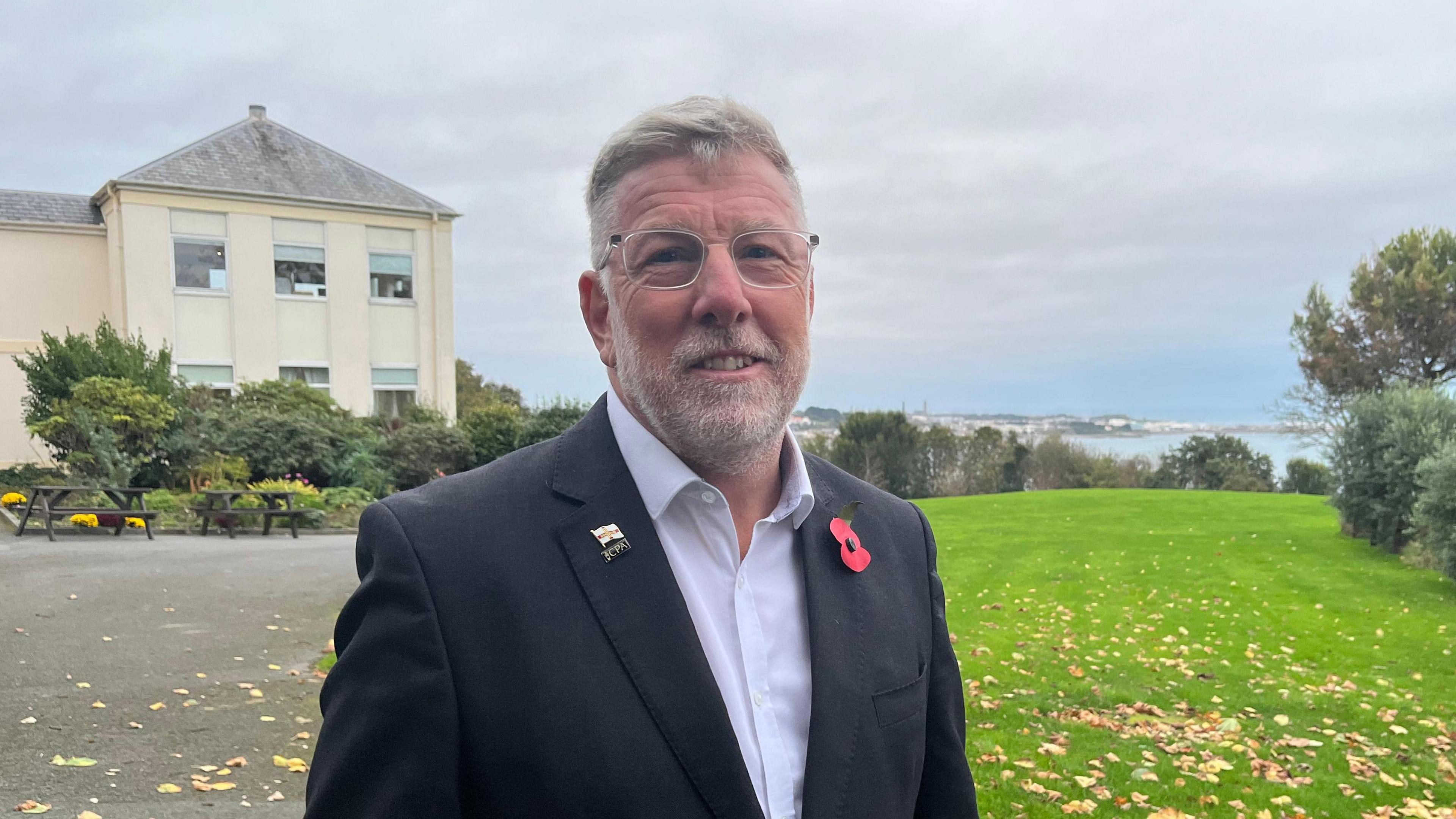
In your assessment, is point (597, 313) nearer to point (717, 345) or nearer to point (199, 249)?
point (717, 345)

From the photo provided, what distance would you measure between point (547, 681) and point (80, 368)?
22.9 meters

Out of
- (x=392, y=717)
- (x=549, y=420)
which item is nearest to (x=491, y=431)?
(x=549, y=420)

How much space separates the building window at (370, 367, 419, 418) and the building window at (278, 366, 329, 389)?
1300mm

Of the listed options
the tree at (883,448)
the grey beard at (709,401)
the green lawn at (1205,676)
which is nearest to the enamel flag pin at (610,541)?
the grey beard at (709,401)

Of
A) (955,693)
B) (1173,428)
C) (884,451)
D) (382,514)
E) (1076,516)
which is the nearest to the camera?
(382,514)

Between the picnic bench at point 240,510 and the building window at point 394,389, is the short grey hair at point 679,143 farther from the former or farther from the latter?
the building window at point 394,389

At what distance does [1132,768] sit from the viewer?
20.5 ft

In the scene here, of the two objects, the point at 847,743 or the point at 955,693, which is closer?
the point at 847,743

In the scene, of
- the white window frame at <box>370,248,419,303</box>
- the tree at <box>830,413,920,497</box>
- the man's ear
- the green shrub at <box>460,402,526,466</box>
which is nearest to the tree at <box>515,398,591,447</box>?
the green shrub at <box>460,402,526,466</box>

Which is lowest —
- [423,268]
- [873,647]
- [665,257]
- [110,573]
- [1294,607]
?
[1294,607]

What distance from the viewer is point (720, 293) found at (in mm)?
1974

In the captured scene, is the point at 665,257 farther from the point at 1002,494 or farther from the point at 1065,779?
the point at 1002,494

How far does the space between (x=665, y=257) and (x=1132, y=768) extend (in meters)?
5.78

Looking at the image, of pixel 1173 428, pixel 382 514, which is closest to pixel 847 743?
pixel 382 514
